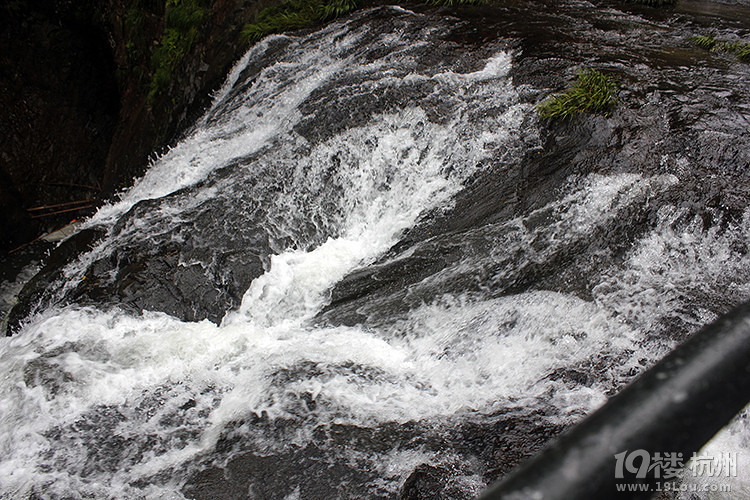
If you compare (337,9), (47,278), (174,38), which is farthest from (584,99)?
(174,38)

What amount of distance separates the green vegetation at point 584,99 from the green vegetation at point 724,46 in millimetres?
1961

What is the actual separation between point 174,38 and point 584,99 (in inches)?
257

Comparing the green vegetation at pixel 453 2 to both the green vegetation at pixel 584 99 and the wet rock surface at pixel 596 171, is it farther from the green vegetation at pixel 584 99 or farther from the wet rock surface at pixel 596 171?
the green vegetation at pixel 584 99

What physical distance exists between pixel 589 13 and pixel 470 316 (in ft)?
19.5

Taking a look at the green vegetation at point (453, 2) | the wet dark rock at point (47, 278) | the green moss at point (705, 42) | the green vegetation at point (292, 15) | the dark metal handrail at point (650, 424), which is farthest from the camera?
the green vegetation at point (292, 15)

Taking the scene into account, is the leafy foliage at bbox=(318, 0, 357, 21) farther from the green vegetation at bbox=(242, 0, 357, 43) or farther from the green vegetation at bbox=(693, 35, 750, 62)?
the green vegetation at bbox=(693, 35, 750, 62)

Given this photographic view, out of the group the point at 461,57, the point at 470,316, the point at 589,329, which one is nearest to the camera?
the point at 589,329

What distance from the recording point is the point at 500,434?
297 centimetres

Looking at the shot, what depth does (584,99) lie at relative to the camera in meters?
5.00

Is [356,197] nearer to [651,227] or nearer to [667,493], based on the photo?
[651,227]

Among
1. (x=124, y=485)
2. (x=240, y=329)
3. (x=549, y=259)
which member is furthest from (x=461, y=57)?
(x=124, y=485)

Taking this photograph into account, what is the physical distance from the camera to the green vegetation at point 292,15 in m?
7.97

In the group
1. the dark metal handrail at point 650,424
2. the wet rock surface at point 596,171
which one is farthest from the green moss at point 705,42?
the dark metal handrail at point 650,424

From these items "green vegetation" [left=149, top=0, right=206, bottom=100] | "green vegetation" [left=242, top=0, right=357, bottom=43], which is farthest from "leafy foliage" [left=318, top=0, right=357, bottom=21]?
"green vegetation" [left=149, top=0, right=206, bottom=100]
